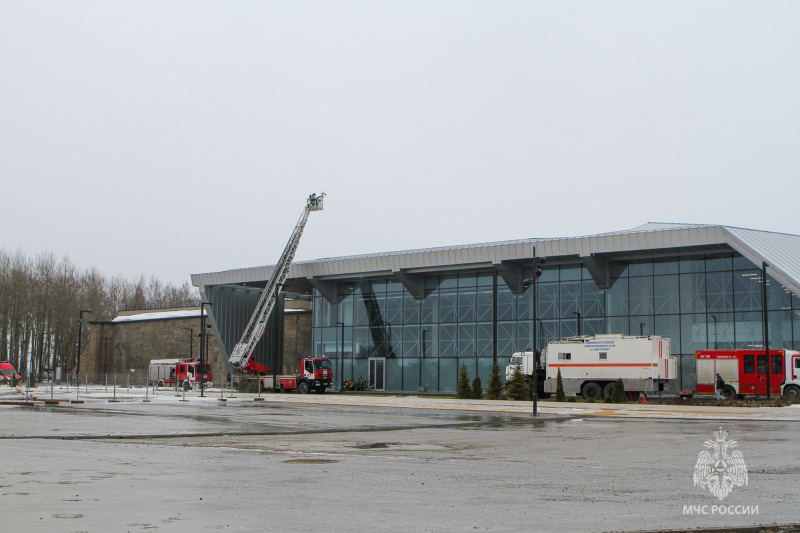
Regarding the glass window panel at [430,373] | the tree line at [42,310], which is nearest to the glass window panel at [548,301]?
the glass window panel at [430,373]

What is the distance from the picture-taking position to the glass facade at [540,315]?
47969mm

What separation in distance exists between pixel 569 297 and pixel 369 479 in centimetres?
4504

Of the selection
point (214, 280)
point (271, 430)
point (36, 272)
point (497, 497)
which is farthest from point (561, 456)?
point (36, 272)

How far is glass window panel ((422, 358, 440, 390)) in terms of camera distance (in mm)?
59000

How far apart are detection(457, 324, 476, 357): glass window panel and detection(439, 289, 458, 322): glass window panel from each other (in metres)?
1.12

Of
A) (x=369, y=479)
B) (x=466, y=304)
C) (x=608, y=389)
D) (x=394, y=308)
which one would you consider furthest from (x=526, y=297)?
(x=369, y=479)

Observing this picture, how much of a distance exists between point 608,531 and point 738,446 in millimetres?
11188

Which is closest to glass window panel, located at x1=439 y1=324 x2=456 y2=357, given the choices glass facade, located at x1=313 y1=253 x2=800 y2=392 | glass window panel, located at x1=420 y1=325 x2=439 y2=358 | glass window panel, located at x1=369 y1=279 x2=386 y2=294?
glass facade, located at x1=313 y1=253 x2=800 y2=392

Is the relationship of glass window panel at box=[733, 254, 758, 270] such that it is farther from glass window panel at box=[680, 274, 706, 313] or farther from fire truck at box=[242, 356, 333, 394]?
fire truck at box=[242, 356, 333, 394]

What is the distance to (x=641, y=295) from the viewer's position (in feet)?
170

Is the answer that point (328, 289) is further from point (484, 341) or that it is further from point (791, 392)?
point (791, 392)

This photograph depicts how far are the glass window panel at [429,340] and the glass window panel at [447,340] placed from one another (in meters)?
0.36

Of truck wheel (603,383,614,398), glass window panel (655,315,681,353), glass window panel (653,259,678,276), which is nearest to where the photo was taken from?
truck wheel (603,383,614,398)

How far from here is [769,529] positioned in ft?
22.9
